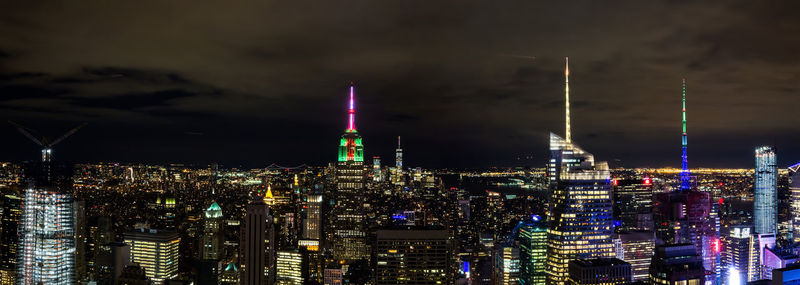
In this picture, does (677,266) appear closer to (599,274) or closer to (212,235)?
(599,274)

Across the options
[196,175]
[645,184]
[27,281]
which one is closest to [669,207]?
[645,184]

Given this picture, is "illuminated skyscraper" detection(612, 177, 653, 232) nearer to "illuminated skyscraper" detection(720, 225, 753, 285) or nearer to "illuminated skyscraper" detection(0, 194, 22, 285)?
"illuminated skyscraper" detection(720, 225, 753, 285)

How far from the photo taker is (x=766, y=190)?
124 feet

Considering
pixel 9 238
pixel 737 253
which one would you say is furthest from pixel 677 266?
pixel 9 238

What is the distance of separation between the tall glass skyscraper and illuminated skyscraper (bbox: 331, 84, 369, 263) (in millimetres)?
23998

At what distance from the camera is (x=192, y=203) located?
36688mm

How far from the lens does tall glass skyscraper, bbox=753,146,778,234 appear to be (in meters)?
36.5

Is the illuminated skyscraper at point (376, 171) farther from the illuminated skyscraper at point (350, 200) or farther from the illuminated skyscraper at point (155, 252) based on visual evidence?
the illuminated skyscraper at point (155, 252)

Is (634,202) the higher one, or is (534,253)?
(634,202)

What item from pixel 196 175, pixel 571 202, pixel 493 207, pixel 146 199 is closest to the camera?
pixel 571 202

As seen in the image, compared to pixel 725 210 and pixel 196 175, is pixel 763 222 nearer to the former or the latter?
pixel 725 210

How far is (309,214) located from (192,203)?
7.16 m

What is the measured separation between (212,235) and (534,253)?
17008mm

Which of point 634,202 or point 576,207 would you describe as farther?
point 634,202
